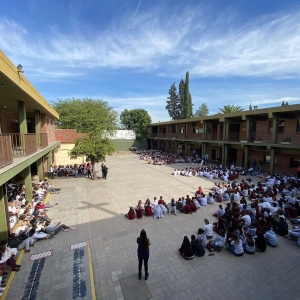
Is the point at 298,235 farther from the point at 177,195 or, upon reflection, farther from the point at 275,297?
the point at 177,195

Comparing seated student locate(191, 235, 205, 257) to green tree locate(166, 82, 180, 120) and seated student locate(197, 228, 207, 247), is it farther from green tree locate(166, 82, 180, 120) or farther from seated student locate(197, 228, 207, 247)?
green tree locate(166, 82, 180, 120)

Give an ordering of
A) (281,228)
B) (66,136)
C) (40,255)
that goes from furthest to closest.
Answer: (66,136)
(281,228)
(40,255)

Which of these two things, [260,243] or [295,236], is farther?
[295,236]

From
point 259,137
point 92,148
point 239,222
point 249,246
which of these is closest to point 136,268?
point 249,246

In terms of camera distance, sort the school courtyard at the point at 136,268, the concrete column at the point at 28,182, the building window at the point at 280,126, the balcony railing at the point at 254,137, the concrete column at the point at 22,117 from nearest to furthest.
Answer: the school courtyard at the point at 136,268
the concrete column at the point at 22,117
the concrete column at the point at 28,182
the balcony railing at the point at 254,137
the building window at the point at 280,126

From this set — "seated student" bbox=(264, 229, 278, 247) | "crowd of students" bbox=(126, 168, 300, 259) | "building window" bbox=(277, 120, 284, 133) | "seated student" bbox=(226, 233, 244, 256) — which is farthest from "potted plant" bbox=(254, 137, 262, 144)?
"seated student" bbox=(226, 233, 244, 256)

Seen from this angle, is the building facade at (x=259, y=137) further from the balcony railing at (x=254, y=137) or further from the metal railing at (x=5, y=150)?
the metal railing at (x=5, y=150)

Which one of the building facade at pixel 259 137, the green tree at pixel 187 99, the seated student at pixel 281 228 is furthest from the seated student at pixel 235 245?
the green tree at pixel 187 99

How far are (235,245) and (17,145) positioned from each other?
1218 centimetres

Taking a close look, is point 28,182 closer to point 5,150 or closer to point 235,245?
point 5,150

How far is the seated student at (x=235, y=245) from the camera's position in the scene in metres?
6.34

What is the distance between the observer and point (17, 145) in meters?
11.2

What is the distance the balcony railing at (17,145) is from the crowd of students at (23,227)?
260cm

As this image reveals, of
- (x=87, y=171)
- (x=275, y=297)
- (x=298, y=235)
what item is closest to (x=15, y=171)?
(x=275, y=297)
